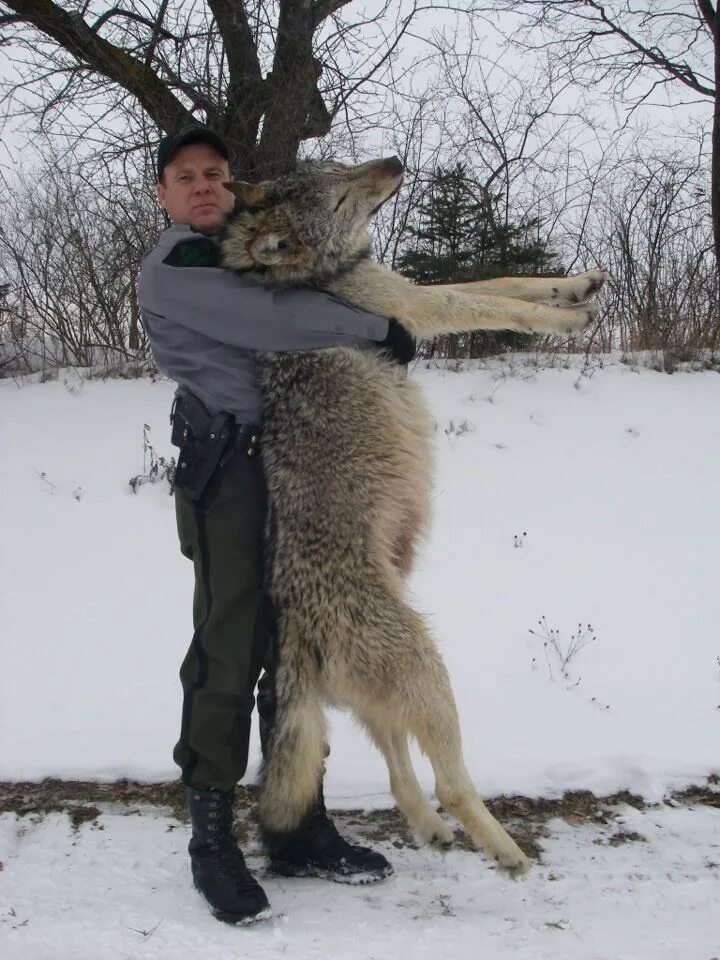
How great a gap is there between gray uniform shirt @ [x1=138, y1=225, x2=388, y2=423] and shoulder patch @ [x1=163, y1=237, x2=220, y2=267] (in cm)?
2

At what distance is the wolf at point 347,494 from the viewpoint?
231 centimetres

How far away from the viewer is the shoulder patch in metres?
2.43

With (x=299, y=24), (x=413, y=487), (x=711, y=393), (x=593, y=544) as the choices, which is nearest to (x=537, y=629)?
(x=593, y=544)

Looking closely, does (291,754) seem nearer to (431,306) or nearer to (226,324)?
(226,324)

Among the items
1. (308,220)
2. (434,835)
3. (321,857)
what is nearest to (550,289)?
(308,220)

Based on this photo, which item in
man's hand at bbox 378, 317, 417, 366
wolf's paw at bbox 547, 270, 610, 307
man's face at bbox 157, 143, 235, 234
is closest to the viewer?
man's hand at bbox 378, 317, 417, 366

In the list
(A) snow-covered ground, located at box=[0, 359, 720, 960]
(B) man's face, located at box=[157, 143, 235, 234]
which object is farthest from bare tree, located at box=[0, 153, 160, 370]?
(B) man's face, located at box=[157, 143, 235, 234]

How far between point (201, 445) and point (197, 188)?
3.18 feet

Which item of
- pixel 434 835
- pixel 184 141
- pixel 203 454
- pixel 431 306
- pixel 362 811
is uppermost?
pixel 184 141

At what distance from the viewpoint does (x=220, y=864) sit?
235 cm

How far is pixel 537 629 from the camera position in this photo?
4273 mm

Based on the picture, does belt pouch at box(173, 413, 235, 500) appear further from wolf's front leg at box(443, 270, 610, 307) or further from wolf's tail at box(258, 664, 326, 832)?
wolf's front leg at box(443, 270, 610, 307)

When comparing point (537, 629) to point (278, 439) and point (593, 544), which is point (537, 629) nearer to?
point (593, 544)

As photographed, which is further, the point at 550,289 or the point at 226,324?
the point at 550,289
